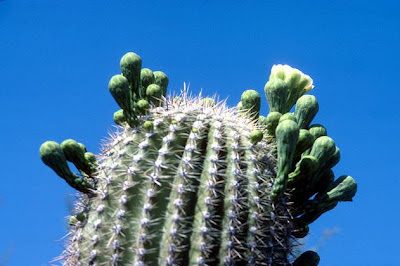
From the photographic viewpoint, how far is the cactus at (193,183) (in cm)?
312

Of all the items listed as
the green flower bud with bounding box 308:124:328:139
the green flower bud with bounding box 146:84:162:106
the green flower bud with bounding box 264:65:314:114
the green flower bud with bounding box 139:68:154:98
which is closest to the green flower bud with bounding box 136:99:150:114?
the green flower bud with bounding box 146:84:162:106

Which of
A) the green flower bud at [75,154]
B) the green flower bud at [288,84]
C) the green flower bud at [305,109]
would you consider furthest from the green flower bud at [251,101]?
the green flower bud at [75,154]

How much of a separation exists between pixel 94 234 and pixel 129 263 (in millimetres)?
245

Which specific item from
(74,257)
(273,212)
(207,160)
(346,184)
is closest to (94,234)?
(74,257)

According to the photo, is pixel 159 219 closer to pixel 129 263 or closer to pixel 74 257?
pixel 129 263

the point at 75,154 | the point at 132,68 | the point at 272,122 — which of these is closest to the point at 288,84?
the point at 272,122

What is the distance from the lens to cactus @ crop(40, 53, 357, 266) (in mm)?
3119

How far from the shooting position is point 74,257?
10.7 ft

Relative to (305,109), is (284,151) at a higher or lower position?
lower

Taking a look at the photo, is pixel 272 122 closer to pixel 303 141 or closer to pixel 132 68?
pixel 303 141

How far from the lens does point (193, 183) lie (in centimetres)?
321

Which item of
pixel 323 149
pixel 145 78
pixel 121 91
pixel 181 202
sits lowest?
pixel 181 202

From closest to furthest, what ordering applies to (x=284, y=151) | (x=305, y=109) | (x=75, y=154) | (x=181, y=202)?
(x=181, y=202) < (x=284, y=151) < (x=75, y=154) < (x=305, y=109)

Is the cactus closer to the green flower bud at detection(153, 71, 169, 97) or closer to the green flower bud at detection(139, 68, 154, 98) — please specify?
the green flower bud at detection(139, 68, 154, 98)
